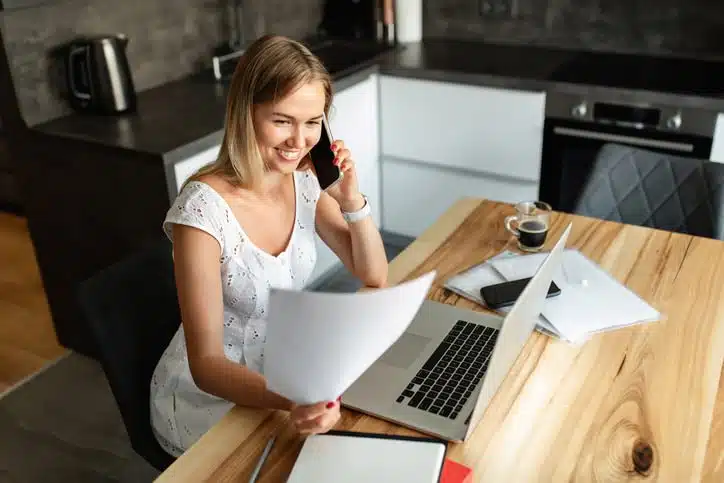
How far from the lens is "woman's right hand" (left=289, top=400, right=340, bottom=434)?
3.25 ft

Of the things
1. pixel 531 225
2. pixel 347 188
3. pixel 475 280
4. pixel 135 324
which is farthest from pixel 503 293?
pixel 135 324

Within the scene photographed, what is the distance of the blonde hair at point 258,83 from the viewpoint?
125 cm

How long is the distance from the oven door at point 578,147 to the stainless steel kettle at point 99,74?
147cm

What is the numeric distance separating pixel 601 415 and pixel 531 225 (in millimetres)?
575

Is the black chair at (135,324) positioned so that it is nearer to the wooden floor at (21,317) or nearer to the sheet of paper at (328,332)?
the sheet of paper at (328,332)

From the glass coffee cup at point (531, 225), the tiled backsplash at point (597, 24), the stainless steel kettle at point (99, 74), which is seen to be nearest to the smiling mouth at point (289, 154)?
the glass coffee cup at point (531, 225)

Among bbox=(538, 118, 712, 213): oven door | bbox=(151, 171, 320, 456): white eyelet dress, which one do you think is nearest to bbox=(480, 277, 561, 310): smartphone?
bbox=(151, 171, 320, 456): white eyelet dress

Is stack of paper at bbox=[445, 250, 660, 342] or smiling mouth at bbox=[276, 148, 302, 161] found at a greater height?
smiling mouth at bbox=[276, 148, 302, 161]

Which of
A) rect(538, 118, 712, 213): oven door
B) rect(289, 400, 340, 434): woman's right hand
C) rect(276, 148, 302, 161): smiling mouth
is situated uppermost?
rect(276, 148, 302, 161): smiling mouth

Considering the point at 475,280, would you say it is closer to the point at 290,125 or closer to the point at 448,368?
the point at 448,368

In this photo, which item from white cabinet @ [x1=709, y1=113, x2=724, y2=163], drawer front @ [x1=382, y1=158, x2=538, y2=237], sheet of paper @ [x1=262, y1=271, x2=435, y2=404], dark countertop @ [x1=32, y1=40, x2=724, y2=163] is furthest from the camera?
drawer front @ [x1=382, y1=158, x2=538, y2=237]

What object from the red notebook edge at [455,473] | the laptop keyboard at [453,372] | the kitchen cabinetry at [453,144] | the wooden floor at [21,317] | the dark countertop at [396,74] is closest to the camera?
the red notebook edge at [455,473]

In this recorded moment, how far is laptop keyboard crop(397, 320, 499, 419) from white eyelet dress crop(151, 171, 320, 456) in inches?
14.4

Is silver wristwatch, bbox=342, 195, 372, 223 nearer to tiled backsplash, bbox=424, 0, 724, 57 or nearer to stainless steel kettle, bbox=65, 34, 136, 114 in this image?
stainless steel kettle, bbox=65, 34, 136, 114
